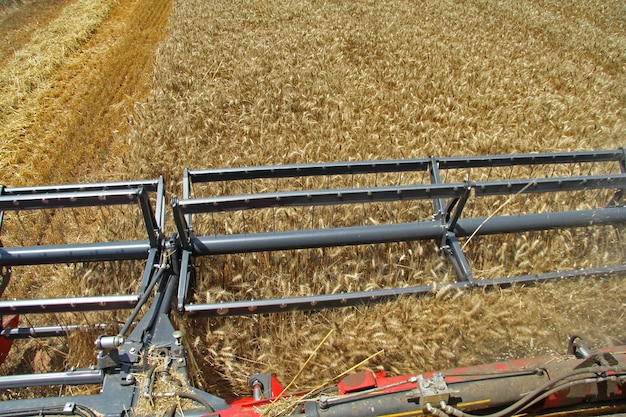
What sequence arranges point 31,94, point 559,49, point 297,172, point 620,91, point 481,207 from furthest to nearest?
point 559,49 → point 31,94 → point 620,91 → point 481,207 → point 297,172

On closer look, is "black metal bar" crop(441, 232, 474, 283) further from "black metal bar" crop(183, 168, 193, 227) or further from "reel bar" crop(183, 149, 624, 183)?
"black metal bar" crop(183, 168, 193, 227)

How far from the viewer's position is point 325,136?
14.9ft

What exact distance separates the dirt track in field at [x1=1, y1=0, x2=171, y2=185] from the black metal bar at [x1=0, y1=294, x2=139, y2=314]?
232 centimetres

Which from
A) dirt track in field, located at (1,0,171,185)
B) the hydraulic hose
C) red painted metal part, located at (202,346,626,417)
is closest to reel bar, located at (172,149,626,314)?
red painted metal part, located at (202,346,626,417)

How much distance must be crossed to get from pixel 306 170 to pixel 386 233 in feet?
2.23

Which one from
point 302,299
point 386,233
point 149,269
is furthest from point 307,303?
point 149,269

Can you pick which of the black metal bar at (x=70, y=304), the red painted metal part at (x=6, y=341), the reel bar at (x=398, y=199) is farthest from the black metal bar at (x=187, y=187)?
the red painted metal part at (x=6, y=341)

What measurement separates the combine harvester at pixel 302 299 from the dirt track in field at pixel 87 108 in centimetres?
206

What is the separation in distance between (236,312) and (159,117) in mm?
3412

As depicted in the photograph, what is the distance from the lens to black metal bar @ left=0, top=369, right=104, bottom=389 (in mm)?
1870

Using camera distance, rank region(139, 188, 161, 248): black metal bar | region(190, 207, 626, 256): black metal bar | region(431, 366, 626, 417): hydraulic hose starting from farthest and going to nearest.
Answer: region(190, 207, 626, 256): black metal bar < region(139, 188, 161, 248): black metal bar < region(431, 366, 626, 417): hydraulic hose

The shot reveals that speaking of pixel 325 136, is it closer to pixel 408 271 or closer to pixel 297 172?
pixel 297 172

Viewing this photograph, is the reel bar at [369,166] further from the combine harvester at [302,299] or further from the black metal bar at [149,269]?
the black metal bar at [149,269]

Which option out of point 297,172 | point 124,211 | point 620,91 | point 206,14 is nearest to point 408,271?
A: point 297,172
